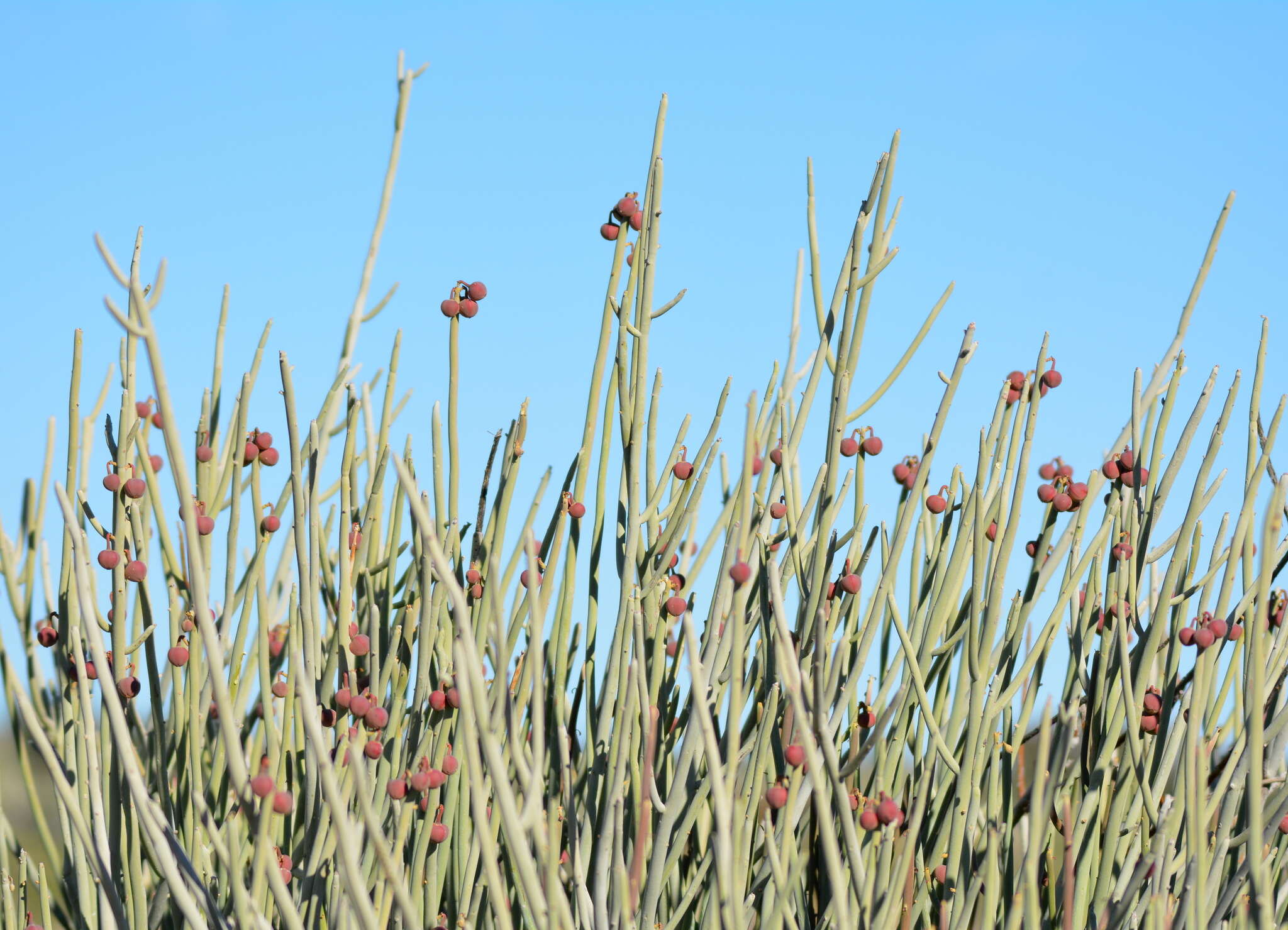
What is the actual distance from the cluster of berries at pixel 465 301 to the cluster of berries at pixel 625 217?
0.53ft

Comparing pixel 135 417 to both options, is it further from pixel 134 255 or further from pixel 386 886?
pixel 386 886

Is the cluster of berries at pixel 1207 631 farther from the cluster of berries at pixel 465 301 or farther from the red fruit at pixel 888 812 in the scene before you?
the cluster of berries at pixel 465 301

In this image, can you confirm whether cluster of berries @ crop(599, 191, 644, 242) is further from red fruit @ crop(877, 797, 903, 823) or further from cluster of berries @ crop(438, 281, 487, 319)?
red fruit @ crop(877, 797, 903, 823)

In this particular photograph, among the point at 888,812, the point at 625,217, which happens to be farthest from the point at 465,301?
the point at 888,812

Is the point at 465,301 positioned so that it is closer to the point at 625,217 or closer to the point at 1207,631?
the point at 625,217

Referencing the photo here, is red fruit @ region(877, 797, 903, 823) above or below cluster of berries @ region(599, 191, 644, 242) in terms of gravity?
below

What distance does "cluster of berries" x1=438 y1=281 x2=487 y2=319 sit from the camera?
1301mm

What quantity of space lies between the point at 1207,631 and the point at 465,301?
887mm

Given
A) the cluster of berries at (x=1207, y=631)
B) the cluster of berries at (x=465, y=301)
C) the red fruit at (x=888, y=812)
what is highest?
the cluster of berries at (x=465, y=301)

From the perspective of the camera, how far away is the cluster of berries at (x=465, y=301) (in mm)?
1301

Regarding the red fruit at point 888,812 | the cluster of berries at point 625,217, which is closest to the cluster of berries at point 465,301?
the cluster of berries at point 625,217

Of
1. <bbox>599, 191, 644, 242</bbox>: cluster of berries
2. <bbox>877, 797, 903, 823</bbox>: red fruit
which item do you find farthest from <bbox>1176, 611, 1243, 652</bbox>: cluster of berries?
<bbox>599, 191, 644, 242</bbox>: cluster of berries

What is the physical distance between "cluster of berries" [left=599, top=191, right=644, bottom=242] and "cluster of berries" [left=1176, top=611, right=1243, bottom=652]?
749mm

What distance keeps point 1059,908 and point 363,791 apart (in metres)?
0.82
